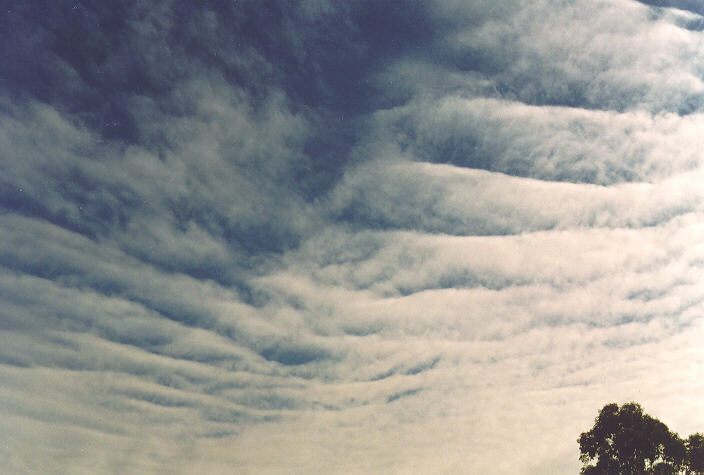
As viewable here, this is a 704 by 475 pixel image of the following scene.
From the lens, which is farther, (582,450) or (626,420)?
(582,450)

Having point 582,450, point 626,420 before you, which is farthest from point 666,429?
point 582,450

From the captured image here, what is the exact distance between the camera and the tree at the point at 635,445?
45031 mm

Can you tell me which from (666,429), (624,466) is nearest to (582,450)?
(624,466)

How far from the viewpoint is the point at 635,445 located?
4512 centimetres

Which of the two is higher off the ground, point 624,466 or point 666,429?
point 666,429

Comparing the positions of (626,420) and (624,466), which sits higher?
(626,420)

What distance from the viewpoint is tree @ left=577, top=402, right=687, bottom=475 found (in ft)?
148

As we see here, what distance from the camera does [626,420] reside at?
4634 cm

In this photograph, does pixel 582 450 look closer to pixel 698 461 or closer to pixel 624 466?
pixel 624 466

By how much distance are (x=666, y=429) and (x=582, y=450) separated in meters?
9.30

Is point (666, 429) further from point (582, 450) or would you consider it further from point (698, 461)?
point (582, 450)

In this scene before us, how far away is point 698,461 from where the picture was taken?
1797 inches

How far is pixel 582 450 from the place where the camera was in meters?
49.5

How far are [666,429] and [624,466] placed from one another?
6.26 metres
